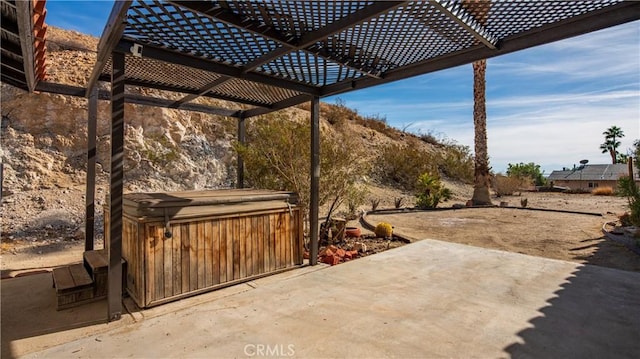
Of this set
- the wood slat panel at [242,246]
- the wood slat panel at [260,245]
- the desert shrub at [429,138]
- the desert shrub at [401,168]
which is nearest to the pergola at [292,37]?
the wood slat panel at [242,246]

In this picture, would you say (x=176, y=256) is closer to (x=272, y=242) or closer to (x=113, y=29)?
(x=272, y=242)

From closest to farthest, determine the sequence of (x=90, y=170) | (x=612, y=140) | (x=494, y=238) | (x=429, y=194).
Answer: (x=90, y=170) < (x=494, y=238) < (x=429, y=194) < (x=612, y=140)

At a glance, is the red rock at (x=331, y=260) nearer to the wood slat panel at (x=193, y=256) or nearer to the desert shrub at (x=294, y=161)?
the desert shrub at (x=294, y=161)

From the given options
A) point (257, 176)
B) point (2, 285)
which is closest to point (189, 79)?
point (257, 176)

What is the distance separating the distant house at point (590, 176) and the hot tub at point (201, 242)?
39243 millimetres

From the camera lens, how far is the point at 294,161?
5.88 m

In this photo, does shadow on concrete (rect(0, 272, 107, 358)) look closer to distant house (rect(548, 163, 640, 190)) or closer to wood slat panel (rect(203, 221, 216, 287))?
wood slat panel (rect(203, 221, 216, 287))

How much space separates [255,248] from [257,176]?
8.48ft

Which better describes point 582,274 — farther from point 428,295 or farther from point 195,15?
point 195,15

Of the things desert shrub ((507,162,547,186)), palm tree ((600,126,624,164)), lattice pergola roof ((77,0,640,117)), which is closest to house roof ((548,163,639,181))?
palm tree ((600,126,624,164))

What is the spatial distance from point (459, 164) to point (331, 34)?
1801 centimetres

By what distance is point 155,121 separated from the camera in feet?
34.2

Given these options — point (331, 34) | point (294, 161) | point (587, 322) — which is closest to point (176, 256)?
point (331, 34)

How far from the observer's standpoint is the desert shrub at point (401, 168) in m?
16.3
